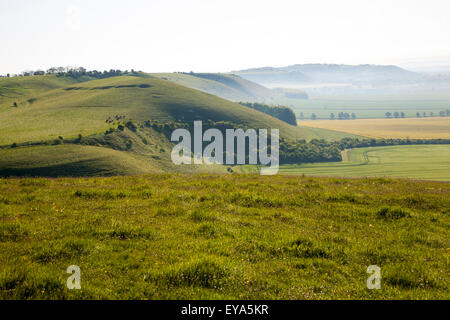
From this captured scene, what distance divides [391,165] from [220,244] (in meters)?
164

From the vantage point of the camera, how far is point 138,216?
1263 cm

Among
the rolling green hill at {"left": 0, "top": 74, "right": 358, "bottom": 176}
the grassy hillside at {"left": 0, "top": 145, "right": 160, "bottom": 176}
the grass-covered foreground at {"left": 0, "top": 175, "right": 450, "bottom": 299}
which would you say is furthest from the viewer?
the rolling green hill at {"left": 0, "top": 74, "right": 358, "bottom": 176}

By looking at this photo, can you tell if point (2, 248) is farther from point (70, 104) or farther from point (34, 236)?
point (70, 104)

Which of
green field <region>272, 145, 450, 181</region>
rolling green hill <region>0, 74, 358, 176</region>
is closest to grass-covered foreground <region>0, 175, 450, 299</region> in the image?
rolling green hill <region>0, 74, 358, 176</region>

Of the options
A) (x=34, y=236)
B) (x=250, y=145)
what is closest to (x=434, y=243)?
(x=34, y=236)

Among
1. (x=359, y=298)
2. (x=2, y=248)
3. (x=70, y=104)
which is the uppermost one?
(x=70, y=104)

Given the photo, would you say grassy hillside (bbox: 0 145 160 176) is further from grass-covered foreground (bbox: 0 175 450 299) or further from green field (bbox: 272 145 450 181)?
green field (bbox: 272 145 450 181)

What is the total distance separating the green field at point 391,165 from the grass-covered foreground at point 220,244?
12559 cm

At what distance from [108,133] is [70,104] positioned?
226ft

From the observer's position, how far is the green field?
130375mm

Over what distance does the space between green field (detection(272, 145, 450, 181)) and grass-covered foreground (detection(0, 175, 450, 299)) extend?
125588 millimetres

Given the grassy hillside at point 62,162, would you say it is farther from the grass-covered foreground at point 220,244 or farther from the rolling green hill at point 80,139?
the grass-covered foreground at point 220,244

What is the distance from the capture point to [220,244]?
9844 millimetres
